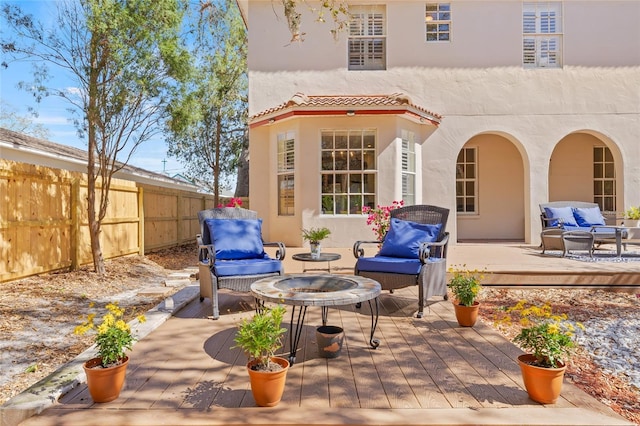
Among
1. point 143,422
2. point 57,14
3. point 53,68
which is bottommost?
point 143,422

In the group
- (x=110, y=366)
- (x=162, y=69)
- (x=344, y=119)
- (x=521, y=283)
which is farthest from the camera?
(x=344, y=119)

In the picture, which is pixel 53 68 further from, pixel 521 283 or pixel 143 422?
pixel 521 283

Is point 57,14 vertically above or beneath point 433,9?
beneath

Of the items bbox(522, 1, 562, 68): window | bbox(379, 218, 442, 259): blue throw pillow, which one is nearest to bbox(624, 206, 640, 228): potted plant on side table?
bbox(522, 1, 562, 68): window

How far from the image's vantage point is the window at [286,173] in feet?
30.0

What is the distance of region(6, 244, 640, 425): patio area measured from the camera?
2322 millimetres

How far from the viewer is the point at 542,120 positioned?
9781mm

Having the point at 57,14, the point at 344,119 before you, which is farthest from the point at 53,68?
the point at 344,119

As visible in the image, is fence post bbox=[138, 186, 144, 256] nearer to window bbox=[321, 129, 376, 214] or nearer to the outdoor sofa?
window bbox=[321, 129, 376, 214]

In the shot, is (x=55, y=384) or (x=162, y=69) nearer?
(x=55, y=384)

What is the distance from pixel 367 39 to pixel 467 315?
26.3 ft

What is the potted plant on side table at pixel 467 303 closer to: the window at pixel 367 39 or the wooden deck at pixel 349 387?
the wooden deck at pixel 349 387

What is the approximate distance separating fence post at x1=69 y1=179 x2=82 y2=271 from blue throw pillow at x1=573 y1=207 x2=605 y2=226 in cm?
1035

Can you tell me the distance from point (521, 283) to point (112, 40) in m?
7.97
